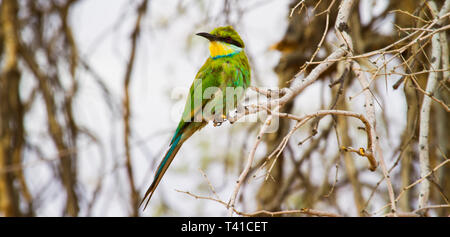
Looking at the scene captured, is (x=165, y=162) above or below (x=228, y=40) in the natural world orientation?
below

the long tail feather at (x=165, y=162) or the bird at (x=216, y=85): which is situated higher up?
the bird at (x=216, y=85)

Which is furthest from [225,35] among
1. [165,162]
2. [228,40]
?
[165,162]

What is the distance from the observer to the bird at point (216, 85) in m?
2.64

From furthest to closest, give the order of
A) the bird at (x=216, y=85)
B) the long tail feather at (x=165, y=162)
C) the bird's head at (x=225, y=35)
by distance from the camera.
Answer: the bird's head at (x=225, y=35) → the bird at (x=216, y=85) → the long tail feather at (x=165, y=162)

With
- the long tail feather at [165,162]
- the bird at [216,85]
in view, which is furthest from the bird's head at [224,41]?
the long tail feather at [165,162]

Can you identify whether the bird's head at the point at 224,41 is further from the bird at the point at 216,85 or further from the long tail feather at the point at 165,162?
the long tail feather at the point at 165,162

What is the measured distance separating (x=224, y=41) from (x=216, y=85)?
0.29m

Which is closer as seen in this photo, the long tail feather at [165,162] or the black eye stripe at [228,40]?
the long tail feather at [165,162]

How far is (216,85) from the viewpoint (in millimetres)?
2746

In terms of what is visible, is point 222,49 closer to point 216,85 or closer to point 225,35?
point 225,35

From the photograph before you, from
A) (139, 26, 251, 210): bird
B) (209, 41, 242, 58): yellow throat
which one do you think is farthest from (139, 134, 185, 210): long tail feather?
(209, 41, 242, 58): yellow throat

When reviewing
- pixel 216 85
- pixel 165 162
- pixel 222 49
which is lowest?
pixel 165 162

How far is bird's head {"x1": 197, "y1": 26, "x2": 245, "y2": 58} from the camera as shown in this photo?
111 inches
